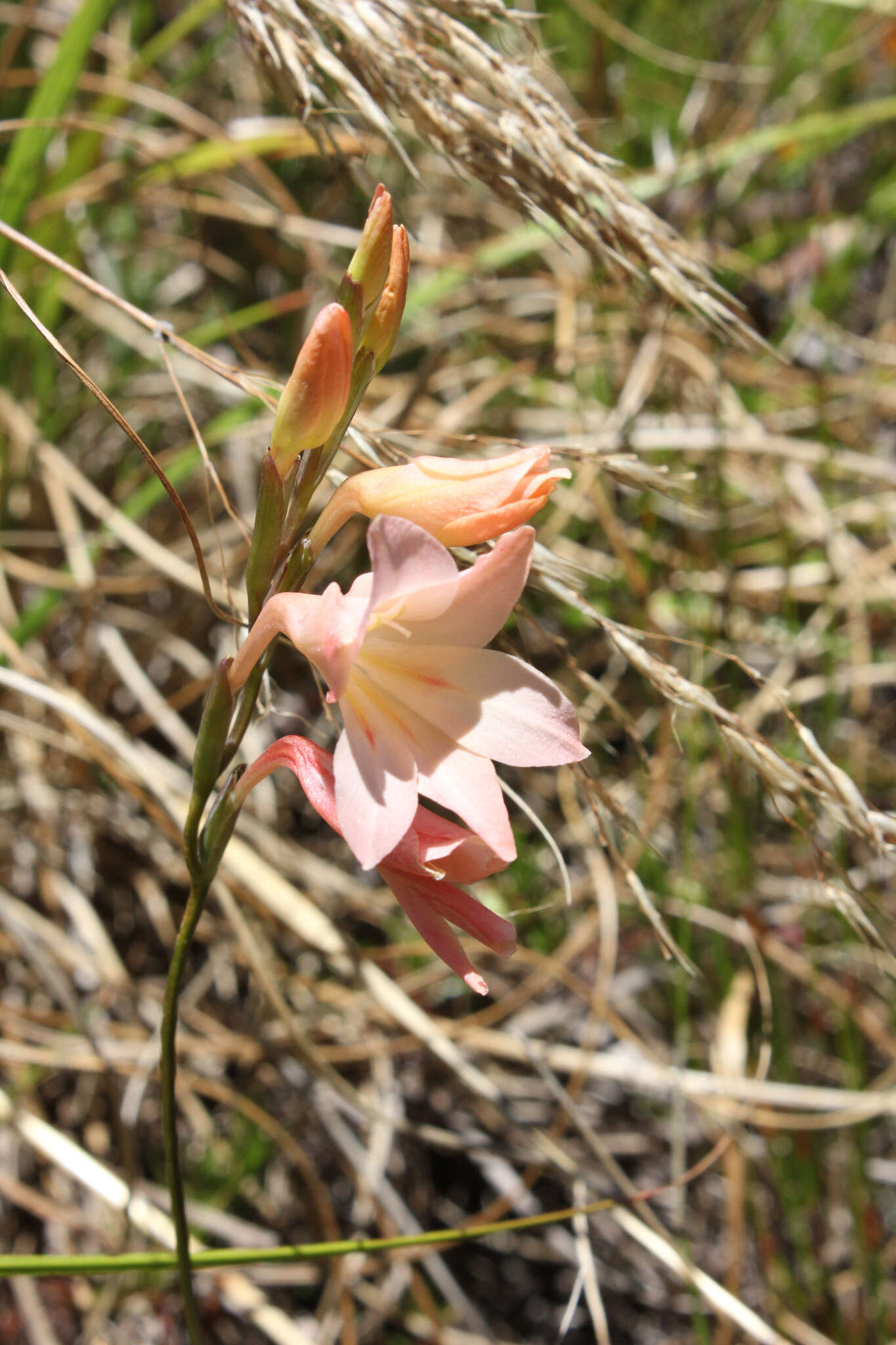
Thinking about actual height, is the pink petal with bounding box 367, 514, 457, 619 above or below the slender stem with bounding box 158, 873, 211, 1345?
above

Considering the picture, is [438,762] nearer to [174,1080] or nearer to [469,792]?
[469,792]

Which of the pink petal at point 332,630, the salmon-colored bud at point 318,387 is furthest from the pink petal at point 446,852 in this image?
the salmon-colored bud at point 318,387

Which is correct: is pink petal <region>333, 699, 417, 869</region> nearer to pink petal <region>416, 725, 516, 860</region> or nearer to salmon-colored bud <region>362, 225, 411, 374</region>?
pink petal <region>416, 725, 516, 860</region>

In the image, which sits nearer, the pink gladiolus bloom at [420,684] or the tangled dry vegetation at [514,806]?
the pink gladiolus bloom at [420,684]

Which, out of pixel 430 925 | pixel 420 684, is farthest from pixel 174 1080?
pixel 420 684

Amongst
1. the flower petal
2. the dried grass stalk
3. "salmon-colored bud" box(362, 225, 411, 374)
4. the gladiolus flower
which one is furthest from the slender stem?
the dried grass stalk

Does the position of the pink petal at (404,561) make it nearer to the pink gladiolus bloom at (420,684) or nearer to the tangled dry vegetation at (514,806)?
the pink gladiolus bloom at (420,684)
